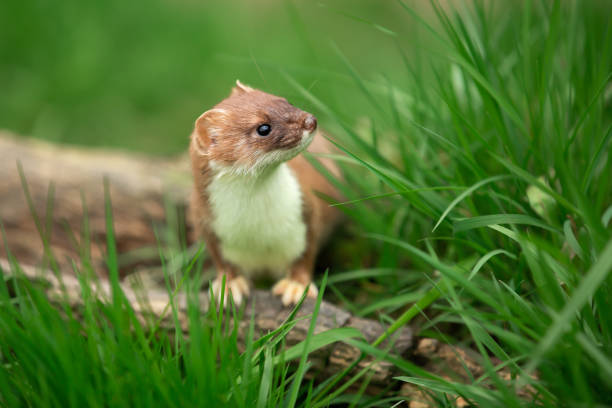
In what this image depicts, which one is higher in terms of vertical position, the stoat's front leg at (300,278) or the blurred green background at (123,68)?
the blurred green background at (123,68)

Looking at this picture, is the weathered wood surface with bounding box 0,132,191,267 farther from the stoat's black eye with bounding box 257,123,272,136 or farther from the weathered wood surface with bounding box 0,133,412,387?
the stoat's black eye with bounding box 257,123,272,136

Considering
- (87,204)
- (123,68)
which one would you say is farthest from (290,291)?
(123,68)

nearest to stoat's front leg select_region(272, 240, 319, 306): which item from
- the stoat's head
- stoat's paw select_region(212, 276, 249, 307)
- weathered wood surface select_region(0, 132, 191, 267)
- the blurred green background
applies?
stoat's paw select_region(212, 276, 249, 307)

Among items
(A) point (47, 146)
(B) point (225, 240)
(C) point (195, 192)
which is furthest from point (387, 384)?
(A) point (47, 146)

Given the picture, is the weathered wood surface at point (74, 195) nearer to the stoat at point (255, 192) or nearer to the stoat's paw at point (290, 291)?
the stoat at point (255, 192)

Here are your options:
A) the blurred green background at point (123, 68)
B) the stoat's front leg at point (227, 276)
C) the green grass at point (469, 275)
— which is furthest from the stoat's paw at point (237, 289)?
the blurred green background at point (123, 68)

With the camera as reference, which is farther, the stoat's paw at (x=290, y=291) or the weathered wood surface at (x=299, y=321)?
the stoat's paw at (x=290, y=291)

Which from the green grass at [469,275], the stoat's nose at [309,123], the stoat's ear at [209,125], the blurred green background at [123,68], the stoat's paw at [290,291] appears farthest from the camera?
the blurred green background at [123,68]
